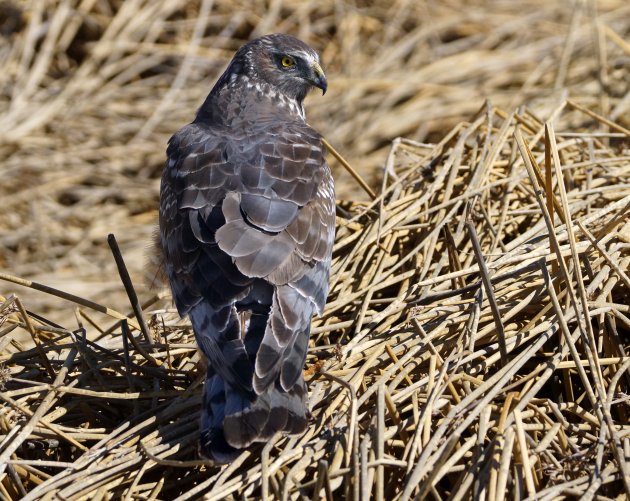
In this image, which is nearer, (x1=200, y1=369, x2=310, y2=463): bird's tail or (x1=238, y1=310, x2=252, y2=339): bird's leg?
(x1=200, y1=369, x2=310, y2=463): bird's tail

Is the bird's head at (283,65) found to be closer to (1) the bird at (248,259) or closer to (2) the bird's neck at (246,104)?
(2) the bird's neck at (246,104)

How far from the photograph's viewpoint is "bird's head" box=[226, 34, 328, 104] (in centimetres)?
496

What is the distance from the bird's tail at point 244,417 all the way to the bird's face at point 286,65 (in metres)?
2.23

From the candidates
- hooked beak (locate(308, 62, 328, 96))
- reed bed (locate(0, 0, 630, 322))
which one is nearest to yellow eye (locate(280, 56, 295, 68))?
hooked beak (locate(308, 62, 328, 96))

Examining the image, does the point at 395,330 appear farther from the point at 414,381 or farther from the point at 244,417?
the point at 244,417

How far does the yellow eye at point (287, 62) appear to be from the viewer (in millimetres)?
5000

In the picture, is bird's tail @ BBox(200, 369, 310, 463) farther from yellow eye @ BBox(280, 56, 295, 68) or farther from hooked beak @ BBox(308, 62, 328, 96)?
yellow eye @ BBox(280, 56, 295, 68)

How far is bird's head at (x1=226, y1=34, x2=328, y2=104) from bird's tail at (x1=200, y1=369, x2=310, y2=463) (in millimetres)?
2233

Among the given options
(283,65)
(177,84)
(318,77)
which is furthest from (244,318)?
(177,84)

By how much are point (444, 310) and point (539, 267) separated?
1.33ft

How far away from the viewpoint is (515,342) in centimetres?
346

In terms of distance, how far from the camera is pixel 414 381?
11.4ft

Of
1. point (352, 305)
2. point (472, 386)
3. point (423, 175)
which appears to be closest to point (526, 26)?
Answer: point (423, 175)

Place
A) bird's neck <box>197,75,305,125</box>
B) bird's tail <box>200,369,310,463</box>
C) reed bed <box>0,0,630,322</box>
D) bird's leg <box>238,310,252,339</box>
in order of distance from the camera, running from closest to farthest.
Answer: bird's tail <box>200,369,310,463</box>
bird's leg <box>238,310,252,339</box>
bird's neck <box>197,75,305,125</box>
reed bed <box>0,0,630,322</box>
